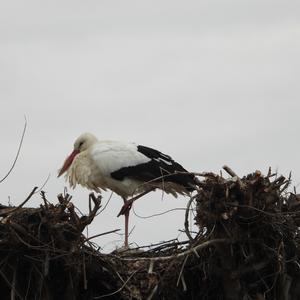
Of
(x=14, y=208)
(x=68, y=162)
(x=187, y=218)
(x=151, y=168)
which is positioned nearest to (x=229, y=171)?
(x=187, y=218)

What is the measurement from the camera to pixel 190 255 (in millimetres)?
7422

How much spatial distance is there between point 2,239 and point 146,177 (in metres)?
3.18

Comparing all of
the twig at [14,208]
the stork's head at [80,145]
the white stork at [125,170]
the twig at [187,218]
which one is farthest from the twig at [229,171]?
the stork's head at [80,145]

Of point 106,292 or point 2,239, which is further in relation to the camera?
Answer: point 106,292

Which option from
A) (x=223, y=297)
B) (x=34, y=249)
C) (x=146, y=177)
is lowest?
(x=223, y=297)

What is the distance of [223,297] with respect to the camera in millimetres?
7547

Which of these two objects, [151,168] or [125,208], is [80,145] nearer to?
[125,208]

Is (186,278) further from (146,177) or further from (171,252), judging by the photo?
(146,177)

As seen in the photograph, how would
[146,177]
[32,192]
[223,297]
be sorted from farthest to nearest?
[146,177]
[223,297]
[32,192]

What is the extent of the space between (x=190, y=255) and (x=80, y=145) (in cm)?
384

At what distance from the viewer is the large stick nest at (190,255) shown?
7105 mm

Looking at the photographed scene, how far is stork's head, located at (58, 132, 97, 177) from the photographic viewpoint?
10.9m

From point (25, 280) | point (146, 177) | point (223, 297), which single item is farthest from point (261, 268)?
point (146, 177)

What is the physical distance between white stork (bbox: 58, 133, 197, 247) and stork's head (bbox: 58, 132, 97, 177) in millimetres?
199
